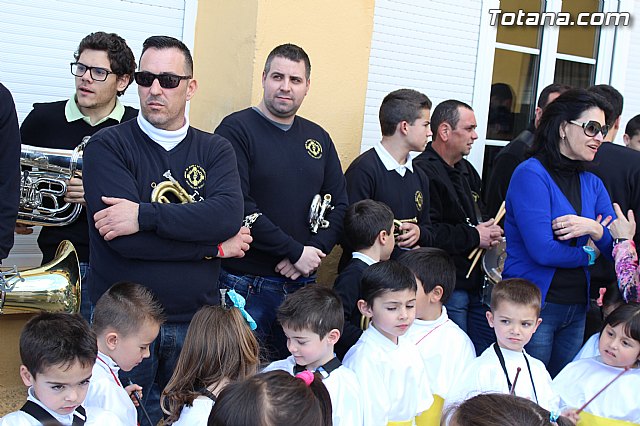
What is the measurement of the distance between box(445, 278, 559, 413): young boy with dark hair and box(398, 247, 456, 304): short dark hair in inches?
15.7

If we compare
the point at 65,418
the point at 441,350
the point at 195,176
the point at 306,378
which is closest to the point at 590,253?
the point at 441,350

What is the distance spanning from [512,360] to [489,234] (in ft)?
4.63

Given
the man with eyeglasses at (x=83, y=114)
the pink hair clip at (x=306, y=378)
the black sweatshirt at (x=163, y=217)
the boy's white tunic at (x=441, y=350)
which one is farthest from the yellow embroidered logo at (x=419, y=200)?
the pink hair clip at (x=306, y=378)

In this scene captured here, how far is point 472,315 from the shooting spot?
539 cm

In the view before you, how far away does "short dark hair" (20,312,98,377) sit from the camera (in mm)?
2943

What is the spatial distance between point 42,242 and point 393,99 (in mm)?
2321

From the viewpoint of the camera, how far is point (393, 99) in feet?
17.5

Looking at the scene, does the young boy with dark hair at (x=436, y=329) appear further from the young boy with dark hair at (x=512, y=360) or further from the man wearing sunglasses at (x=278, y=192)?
the man wearing sunglasses at (x=278, y=192)

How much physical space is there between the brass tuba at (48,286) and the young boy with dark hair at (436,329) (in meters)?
1.77

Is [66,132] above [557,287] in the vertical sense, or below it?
above

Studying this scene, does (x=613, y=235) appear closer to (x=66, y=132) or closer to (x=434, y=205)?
(x=434, y=205)

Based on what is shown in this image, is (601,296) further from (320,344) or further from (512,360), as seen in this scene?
(320,344)

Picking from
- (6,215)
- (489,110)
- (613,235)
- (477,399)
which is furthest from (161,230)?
(489,110)

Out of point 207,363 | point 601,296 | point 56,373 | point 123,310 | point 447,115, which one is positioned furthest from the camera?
point 447,115
